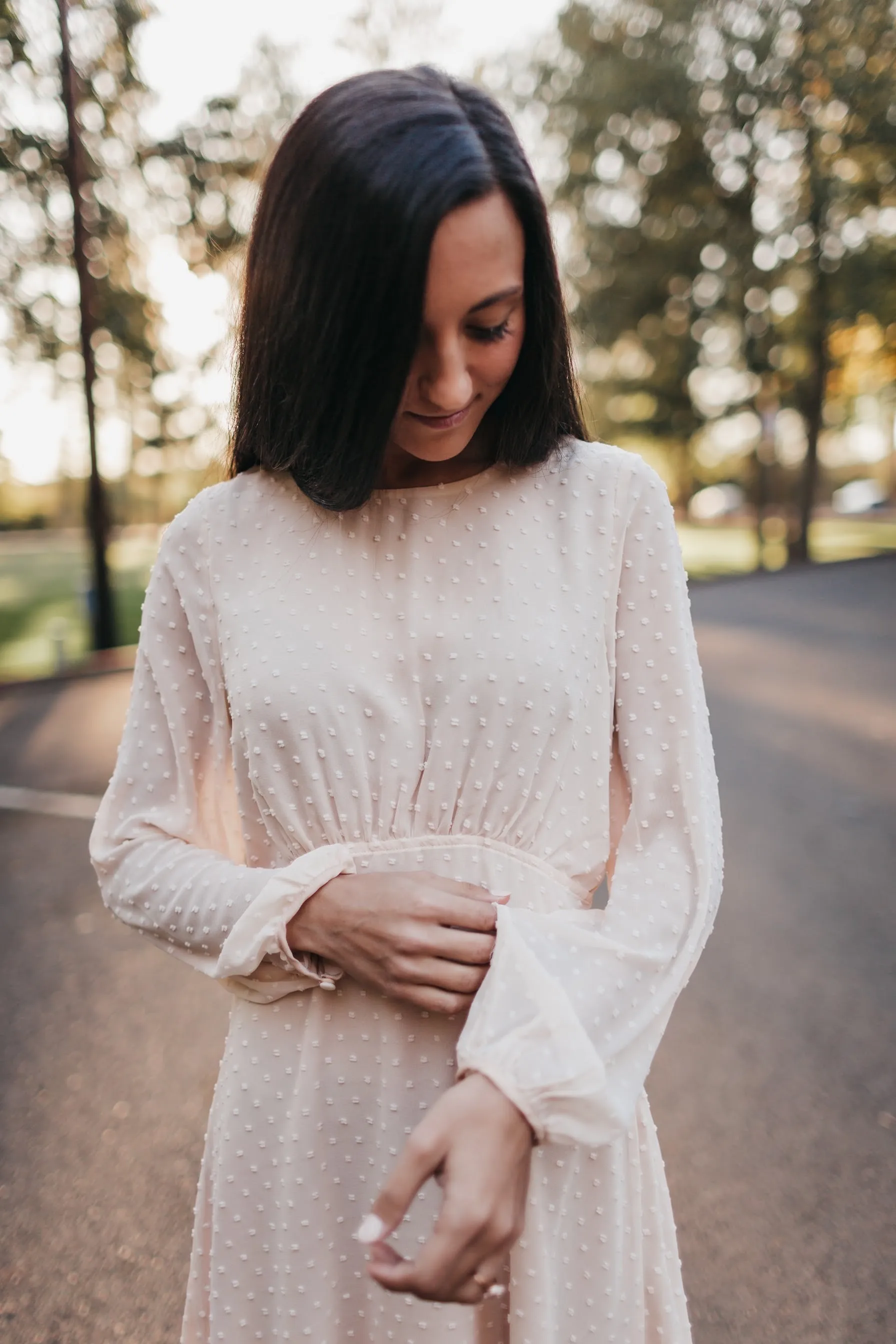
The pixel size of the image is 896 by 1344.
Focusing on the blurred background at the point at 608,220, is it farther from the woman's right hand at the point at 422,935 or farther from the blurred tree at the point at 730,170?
the woman's right hand at the point at 422,935

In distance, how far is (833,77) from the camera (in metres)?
18.6

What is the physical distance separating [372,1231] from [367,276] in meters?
0.88

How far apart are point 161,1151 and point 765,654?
29.2 feet

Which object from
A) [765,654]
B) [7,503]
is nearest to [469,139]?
[765,654]

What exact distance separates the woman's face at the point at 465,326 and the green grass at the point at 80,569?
376 inches

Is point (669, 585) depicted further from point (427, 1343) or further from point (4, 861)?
point (4, 861)

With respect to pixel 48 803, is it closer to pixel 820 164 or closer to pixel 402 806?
pixel 402 806

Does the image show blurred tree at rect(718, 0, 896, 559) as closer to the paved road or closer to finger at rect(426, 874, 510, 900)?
the paved road

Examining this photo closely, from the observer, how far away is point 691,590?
56.4ft

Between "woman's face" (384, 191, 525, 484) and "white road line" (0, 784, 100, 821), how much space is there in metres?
5.72

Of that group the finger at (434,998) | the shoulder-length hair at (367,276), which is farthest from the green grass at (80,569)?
the finger at (434,998)

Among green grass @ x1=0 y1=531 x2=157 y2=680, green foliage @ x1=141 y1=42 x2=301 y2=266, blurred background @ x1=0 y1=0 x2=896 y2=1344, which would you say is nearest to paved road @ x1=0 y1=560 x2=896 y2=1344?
blurred background @ x1=0 y1=0 x2=896 y2=1344

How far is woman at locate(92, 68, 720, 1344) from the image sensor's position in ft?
3.60

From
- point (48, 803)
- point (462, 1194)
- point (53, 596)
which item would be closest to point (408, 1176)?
point (462, 1194)
